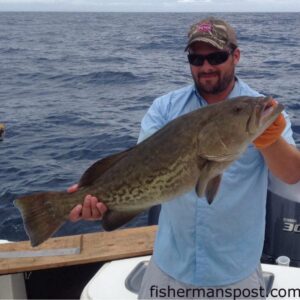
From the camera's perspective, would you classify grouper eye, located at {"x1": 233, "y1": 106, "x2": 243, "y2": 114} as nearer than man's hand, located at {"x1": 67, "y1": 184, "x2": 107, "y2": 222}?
Yes

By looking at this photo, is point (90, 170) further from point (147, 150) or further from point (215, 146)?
point (215, 146)

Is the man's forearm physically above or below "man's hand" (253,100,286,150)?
below

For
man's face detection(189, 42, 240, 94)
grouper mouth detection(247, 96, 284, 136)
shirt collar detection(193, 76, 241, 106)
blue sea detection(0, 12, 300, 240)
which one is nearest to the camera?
grouper mouth detection(247, 96, 284, 136)

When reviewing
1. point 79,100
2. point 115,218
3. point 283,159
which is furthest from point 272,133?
point 79,100

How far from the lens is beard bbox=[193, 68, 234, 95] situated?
317 cm

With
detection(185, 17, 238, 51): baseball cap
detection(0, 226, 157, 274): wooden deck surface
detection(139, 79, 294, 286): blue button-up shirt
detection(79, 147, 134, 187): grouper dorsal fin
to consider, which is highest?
detection(185, 17, 238, 51): baseball cap

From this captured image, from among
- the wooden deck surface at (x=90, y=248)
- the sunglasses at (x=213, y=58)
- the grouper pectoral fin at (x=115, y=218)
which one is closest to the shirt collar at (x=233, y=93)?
the sunglasses at (x=213, y=58)

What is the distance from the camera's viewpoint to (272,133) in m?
2.77

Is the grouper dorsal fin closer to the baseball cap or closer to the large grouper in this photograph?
the large grouper

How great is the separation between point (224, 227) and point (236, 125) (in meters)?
0.71

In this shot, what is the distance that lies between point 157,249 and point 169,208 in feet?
1.00

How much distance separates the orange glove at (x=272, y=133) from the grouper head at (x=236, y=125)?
67 millimetres

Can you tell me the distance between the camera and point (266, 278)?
4184 mm

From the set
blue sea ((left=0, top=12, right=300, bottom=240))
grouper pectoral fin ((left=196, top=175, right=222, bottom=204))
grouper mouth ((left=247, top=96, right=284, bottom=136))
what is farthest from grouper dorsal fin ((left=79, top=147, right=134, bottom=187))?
blue sea ((left=0, top=12, right=300, bottom=240))
